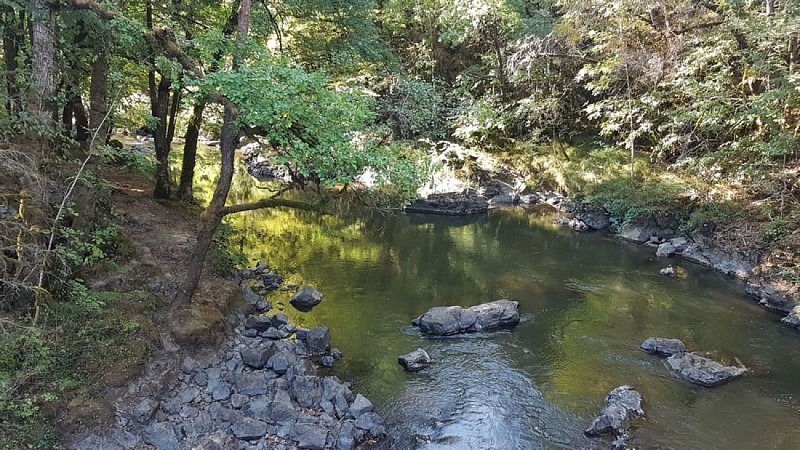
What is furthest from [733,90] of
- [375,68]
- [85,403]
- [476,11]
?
[85,403]

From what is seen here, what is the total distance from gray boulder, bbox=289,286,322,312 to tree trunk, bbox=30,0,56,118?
6.46 m

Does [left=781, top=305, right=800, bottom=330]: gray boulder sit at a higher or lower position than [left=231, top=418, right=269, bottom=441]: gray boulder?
higher

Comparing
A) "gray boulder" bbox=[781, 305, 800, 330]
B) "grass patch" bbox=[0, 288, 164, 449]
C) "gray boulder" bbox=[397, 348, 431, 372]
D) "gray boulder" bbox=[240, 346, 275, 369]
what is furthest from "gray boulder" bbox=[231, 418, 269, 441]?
"gray boulder" bbox=[781, 305, 800, 330]

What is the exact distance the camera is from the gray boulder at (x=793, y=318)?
11906 mm

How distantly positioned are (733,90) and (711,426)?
1338 cm

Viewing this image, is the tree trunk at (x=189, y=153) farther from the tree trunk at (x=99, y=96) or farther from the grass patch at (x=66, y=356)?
the grass patch at (x=66, y=356)

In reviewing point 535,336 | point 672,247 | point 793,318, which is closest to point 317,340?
point 535,336

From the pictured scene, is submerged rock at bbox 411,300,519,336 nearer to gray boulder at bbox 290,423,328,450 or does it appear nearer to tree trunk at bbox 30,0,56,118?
gray boulder at bbox 290,423,328,450

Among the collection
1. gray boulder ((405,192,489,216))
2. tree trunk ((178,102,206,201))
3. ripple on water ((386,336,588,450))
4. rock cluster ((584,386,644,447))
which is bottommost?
ripple on water ((386,336,588,450))

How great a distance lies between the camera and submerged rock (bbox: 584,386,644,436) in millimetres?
7855

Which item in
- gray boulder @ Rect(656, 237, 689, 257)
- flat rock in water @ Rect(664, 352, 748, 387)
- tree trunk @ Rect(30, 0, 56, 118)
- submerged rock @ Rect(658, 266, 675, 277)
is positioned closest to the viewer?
tree trunk @ Rect(30, 0, 56, 118)

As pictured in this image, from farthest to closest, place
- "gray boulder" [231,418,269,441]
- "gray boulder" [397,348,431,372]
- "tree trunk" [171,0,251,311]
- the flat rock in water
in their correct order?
"gray boulder" [397,348,431,372] → the flat rock in water → "tree trunk" [171,0,251,311] → "gray boulder" [231,418,269,441]

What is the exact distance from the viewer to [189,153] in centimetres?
1462

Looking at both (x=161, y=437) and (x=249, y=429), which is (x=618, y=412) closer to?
(x=249, y=429)
